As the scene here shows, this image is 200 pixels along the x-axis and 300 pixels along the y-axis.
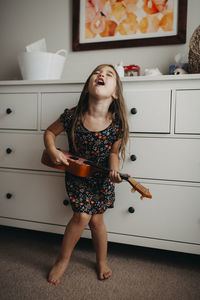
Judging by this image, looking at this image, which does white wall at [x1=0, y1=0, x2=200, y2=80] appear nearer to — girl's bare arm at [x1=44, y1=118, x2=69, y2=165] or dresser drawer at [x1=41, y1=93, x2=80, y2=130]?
dresser drawer at [x1=41, y1=93, x2=80, y2=130]

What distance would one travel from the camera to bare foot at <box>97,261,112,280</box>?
1194 mm

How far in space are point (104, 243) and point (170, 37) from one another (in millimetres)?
1238

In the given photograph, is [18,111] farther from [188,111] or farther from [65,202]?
[188,111]

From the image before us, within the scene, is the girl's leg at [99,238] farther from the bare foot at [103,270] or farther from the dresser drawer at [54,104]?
the dresser drawer at [54,104]

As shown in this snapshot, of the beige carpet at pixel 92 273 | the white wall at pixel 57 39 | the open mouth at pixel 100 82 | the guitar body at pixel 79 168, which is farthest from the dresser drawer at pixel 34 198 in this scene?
the white wall at pixel 57 39

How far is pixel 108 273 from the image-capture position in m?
1.21

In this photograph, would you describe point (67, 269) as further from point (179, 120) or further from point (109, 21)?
point (109, 21)

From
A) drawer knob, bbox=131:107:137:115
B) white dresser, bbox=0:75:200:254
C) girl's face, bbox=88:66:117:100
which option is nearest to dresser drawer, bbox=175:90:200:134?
white dresser, bbox=0:75:200:254

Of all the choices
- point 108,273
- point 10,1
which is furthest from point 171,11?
point 108,273

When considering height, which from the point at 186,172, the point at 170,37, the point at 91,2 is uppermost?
the point at 91,2

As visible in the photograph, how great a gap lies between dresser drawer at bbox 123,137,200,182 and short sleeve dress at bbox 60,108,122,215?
11 cm

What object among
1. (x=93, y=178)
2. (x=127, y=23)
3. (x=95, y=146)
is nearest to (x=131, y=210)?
(x=93, y=178)

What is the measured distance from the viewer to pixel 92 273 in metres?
1.24

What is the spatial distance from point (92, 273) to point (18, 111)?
2.93 ft
